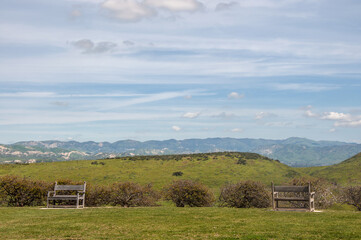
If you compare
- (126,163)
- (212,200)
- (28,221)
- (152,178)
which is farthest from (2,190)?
(126,163)

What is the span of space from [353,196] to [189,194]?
470 inches

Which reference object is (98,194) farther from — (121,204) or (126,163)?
(126,163)

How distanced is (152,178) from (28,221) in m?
51.7

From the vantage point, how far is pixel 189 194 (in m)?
27.8

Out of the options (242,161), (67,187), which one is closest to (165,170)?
(242,161)

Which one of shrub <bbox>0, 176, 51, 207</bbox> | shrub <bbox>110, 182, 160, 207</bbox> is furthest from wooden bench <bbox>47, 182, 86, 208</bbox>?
shrub <bbox>110, 182, 160, 207</bbox>

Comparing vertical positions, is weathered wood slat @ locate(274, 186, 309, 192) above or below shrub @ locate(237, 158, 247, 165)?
below

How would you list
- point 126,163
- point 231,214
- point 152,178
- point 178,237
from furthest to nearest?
point 126,163 → point 152,178 → point 231,214 → point 178,237

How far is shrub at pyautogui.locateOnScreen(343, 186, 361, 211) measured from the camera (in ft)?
87.1

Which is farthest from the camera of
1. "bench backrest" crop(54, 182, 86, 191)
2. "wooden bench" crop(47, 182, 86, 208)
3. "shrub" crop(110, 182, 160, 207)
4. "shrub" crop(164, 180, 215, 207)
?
"shrub" crop(110, 182, 160, 207)

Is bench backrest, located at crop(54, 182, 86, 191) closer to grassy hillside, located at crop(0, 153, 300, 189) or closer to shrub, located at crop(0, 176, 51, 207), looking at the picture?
shrub, located at crop(0, 176, 51, 207)

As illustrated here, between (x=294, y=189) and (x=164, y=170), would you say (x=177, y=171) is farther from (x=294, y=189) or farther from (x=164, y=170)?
(x=294, y=189)

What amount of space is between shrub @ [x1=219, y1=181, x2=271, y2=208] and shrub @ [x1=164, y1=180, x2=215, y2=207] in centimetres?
146

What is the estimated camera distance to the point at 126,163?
279 ft
